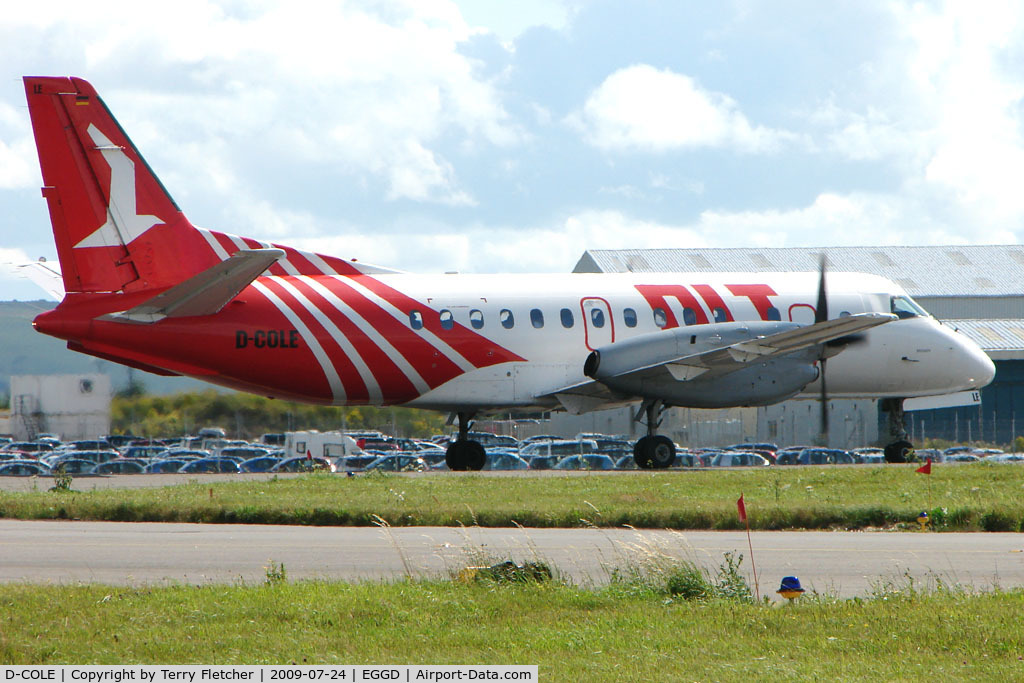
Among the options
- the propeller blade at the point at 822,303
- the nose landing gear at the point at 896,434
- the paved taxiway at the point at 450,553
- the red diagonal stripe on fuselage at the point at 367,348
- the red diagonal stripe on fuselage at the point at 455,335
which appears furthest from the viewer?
the nose landing gear at the point at 896,434

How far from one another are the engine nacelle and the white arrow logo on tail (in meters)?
11.3

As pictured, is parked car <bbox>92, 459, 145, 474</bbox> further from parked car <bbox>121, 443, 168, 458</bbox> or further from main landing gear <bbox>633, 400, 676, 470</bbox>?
main landing gear <bbox>633, 400, 676, 470</bbox>

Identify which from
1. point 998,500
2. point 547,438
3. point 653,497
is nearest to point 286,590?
point 653,497

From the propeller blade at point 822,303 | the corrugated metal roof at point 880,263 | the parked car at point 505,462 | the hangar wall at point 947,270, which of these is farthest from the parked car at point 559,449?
the corrugated metal roof at point 880,263

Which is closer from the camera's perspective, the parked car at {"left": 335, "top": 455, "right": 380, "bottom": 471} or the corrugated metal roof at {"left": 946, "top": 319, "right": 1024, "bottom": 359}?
the parked car at {"left": 335, "top": 455, "right": 380, "bottom": 471}

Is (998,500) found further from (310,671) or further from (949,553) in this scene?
(310,671)

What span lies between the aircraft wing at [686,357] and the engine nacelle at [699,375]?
0.08 feet

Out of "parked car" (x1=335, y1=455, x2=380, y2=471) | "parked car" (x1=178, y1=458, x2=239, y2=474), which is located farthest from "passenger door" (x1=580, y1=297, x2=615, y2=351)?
"parked car" (x1=178, y1=458, x2=239, y2=474)

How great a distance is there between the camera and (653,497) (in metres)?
21.6

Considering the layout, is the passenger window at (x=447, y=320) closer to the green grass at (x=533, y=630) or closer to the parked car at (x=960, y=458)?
the green grass at (x=533, y=630)

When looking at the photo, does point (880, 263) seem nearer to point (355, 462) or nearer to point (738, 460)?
point (738, 460)

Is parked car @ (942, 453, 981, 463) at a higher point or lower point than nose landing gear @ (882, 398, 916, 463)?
lower

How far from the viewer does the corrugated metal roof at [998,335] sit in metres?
57.2

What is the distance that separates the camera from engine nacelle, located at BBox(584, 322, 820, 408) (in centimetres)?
2894
